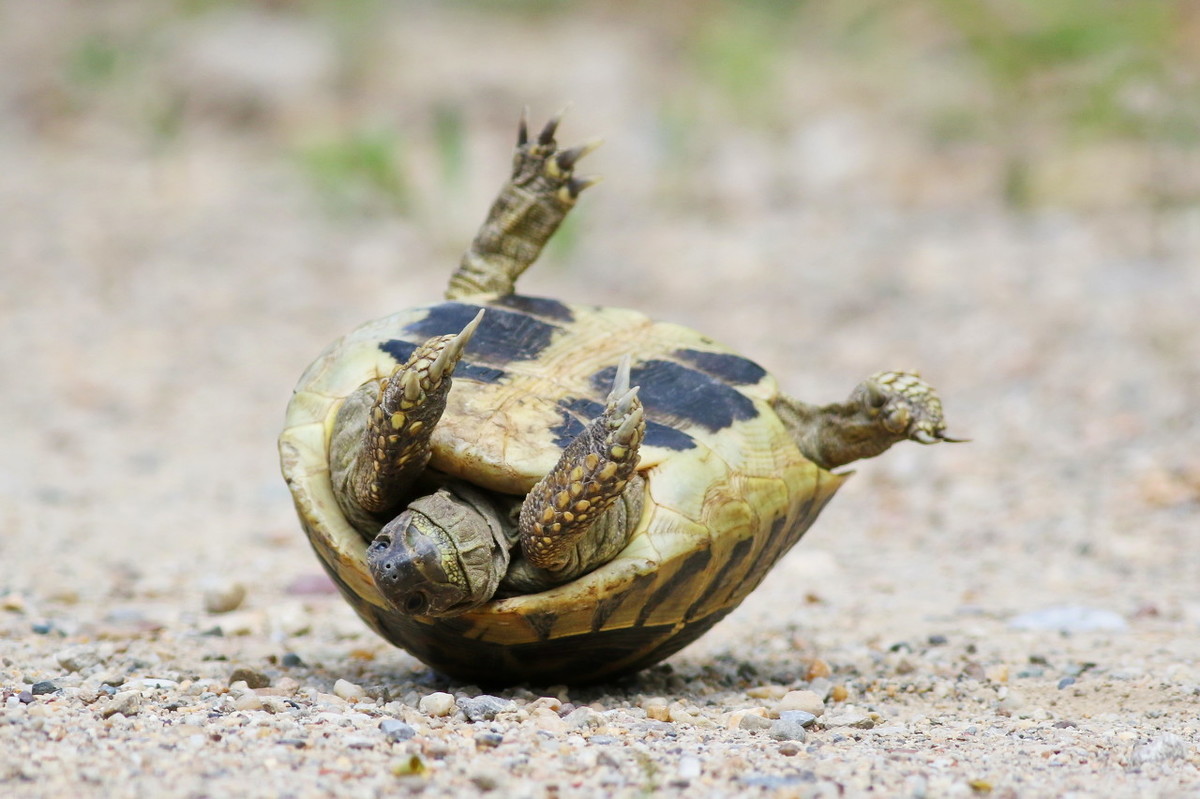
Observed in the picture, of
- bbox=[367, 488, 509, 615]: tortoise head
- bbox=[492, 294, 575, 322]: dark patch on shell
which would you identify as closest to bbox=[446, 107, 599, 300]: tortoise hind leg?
bbox=[492, 294, 575, 322]: dark patch on shell

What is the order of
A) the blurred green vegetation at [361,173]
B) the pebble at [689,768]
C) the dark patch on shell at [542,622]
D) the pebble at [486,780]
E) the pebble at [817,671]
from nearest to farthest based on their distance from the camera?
1. the pebble at [486,780]
2. the pebble at [689,768]
3. the dark patch on shell at [542,622]
4. the pebble at [817,671]
5. the blurred green vegetation at [361,173]

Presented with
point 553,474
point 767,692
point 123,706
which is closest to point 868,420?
point 767,692

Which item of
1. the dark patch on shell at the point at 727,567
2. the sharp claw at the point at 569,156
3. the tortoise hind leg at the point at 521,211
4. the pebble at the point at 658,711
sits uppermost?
the sharp claw at the point at 569,156

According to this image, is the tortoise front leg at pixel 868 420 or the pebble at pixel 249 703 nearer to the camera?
the pebble at pixel 249 703

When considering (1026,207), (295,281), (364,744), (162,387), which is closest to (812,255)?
(1026,207)

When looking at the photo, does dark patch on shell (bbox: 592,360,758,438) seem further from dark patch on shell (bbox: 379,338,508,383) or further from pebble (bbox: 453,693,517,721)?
pebble (bbox: 453,693,517,721)

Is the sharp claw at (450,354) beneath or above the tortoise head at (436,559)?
above

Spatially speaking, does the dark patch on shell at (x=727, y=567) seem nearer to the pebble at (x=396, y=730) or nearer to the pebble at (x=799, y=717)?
the pebble at (x=799, y=717)

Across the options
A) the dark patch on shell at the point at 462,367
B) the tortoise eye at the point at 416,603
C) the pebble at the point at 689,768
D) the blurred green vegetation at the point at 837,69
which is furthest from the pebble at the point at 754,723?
the blurred green vegetation at the point at 837,69
